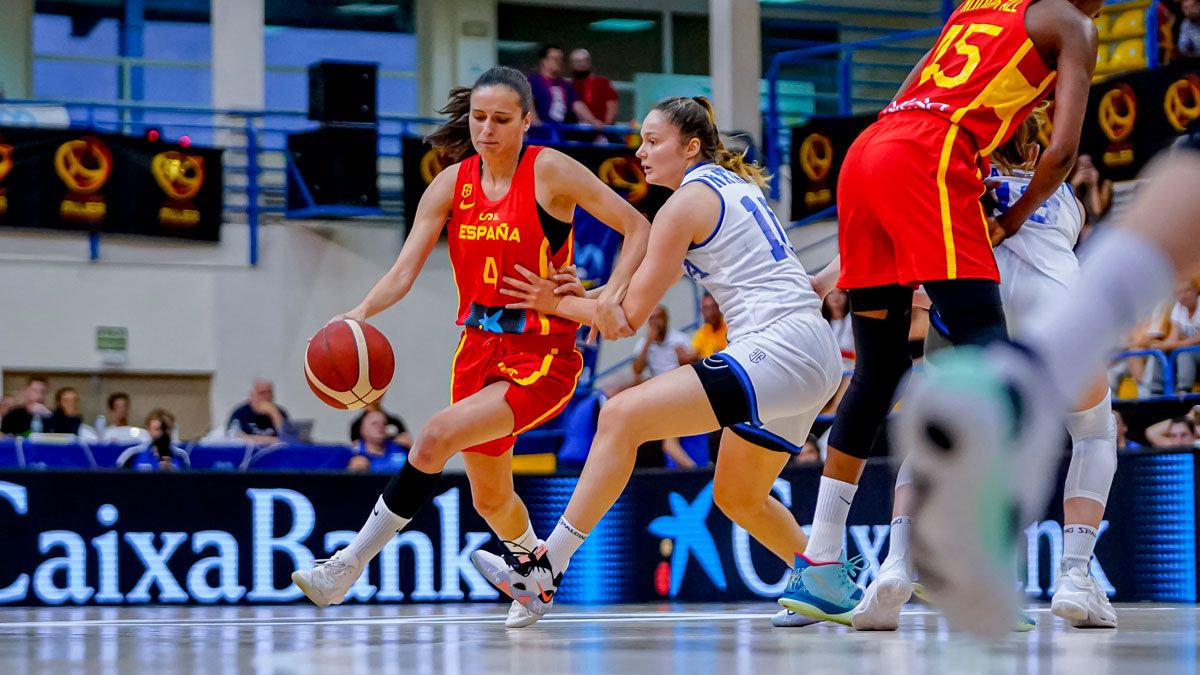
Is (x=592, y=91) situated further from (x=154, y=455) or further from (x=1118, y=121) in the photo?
(x=154, y=455)

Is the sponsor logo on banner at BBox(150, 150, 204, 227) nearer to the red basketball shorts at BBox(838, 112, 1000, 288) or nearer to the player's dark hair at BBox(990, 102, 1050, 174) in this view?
the player's dark hair at BBox(990, 102, 1050, 174)

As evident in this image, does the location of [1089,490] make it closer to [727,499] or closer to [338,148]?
[727,499]

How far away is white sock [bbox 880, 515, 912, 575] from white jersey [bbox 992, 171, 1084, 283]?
2.86 feet

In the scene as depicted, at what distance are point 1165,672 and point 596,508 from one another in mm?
1974

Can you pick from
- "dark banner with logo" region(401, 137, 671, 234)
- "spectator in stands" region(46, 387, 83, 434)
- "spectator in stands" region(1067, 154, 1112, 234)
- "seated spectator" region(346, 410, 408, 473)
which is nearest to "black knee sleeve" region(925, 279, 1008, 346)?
"spectator in stands" region(1067, 154, 1112, 234)

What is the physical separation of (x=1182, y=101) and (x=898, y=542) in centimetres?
757

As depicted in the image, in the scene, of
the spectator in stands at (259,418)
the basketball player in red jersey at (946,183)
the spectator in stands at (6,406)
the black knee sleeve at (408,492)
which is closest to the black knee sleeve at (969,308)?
the basketball player in red jersey at (946,183)

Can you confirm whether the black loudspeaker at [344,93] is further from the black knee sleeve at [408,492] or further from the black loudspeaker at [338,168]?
the black knee sleeve at [408,492]

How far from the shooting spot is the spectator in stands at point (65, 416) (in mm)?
12703

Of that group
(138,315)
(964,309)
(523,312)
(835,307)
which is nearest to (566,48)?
(138,315)

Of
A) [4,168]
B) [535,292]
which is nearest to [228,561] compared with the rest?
[535,292]

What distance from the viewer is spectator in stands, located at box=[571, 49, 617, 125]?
629 inches

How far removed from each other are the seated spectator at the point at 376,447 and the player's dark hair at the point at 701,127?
5.65 m

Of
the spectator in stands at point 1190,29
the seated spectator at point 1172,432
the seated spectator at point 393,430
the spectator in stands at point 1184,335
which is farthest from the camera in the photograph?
the spectator in stands at point 1190,29
